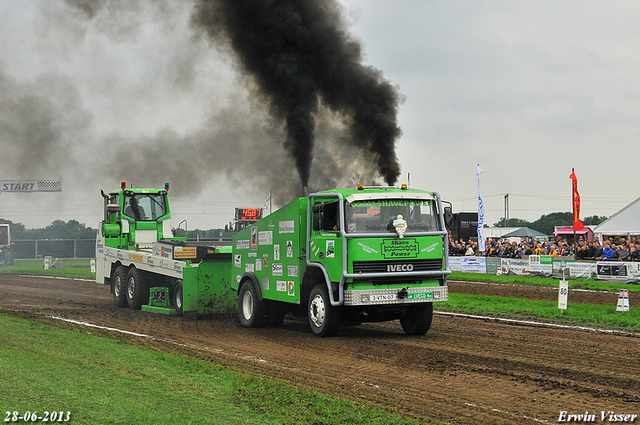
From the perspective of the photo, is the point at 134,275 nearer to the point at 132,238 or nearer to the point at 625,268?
the point at 132,238

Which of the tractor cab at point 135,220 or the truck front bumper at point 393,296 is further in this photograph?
the tractor cab at point 135,220

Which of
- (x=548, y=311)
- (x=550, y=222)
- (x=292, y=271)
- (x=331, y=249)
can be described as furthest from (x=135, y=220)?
(x=550, y=222)

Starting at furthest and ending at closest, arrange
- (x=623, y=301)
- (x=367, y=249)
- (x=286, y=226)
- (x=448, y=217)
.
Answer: (x=623, y=301), (x=286, y=226), (x=448, y=217), (x=367, y=249)

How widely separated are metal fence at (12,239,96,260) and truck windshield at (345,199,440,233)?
159ft

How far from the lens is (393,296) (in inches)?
450

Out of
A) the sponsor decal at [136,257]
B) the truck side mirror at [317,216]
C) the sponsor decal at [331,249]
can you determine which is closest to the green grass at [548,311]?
the sponsor decal at [331,249]

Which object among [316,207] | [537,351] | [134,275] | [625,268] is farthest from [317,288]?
[625,268]

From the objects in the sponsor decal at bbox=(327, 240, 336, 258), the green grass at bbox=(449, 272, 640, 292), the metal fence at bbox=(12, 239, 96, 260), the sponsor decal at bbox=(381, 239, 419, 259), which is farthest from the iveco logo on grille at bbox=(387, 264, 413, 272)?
the metal fence at bbox=(12, 239, 96, 260)

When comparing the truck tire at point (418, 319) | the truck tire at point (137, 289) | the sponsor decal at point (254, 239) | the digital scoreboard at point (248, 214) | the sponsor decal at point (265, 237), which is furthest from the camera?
the digital scoreboard at point (248, 214)

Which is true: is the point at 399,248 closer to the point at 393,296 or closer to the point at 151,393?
the point at 393,296

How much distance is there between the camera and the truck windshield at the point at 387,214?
1147 centimetres

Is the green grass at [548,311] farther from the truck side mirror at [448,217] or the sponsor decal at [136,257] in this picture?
the sponsor decal at [136,257]

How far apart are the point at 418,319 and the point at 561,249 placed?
68.6ft

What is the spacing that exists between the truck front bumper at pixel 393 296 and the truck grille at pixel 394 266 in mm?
346
